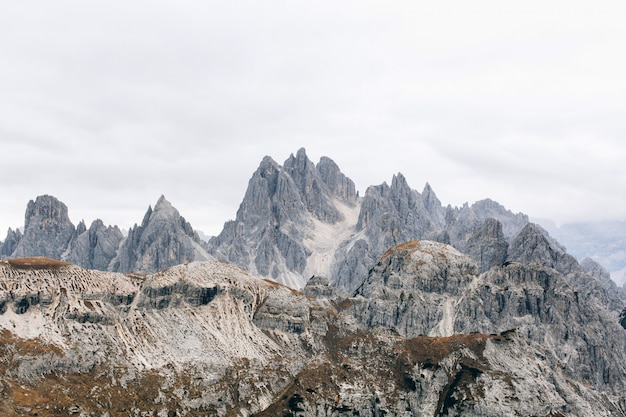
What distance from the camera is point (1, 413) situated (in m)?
196
